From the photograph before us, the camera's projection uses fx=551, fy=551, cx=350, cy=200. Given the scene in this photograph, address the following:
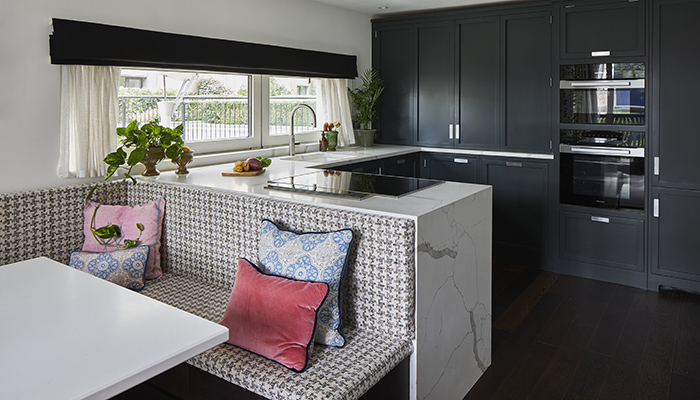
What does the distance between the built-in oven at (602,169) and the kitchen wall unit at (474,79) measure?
8.7 inches

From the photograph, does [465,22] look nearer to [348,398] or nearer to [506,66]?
[506,66]

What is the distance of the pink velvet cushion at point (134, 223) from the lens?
9.50ft

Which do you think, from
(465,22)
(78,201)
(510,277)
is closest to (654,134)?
(510,277)

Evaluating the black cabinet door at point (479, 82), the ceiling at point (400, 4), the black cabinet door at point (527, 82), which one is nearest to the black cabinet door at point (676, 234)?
the black cabinet door at point (527, 82)

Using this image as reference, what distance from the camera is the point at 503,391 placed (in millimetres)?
2686

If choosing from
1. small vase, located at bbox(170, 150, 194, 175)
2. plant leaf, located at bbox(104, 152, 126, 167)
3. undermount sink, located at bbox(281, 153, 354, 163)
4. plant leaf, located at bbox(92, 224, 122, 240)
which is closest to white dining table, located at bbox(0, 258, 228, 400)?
plant leaf, located at bbox(92, 224, 122, 240)

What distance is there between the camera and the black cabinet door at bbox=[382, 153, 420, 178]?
15.3ft

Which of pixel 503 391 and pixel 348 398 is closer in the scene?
pixel 348 398

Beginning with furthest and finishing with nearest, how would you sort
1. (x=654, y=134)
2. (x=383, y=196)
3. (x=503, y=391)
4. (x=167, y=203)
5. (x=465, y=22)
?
1. (x=465, y=22)
2. (x=654, y=134)
3. (x=167, y=203)
4. (x=503, y=391)
5. (x=383, y=196)

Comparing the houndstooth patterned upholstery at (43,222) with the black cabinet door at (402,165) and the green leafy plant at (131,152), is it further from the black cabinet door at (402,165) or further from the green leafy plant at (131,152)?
the black cabinet door at (402,165)

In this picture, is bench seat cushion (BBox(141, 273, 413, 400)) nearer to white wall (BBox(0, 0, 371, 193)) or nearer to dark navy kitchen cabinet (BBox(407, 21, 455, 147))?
white wall (BBox(0, 0, 371, 193))

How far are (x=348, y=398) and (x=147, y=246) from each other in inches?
59.0

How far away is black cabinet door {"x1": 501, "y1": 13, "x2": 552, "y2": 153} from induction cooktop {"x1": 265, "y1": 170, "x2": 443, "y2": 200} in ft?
6.61

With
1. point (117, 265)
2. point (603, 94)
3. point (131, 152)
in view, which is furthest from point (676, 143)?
point (117, 265)
